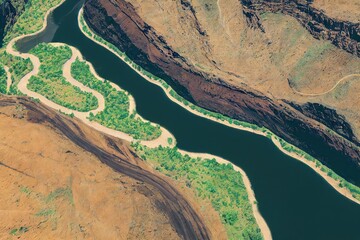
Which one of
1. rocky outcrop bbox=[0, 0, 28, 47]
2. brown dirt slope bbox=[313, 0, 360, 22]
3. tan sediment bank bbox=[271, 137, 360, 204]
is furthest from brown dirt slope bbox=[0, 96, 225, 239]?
brown dirt slope bbox=[313, 0, 360, 22]

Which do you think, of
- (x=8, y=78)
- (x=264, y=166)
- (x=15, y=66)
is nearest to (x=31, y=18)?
(x=15, y=66)

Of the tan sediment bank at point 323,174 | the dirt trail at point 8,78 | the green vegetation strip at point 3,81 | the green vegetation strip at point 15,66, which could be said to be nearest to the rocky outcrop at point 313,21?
the tan sediment bank at point 323,174

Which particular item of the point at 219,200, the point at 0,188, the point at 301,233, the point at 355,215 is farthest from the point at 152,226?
the point at 355,215

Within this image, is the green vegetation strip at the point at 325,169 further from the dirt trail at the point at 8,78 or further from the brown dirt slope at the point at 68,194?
the dirt trail at the point at 8,78

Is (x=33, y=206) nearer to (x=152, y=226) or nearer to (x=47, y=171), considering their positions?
(x=47, y=171)

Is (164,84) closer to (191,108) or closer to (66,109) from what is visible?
(191,108)
